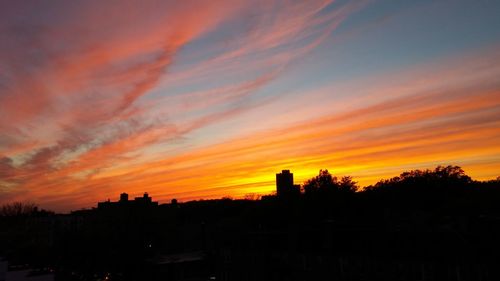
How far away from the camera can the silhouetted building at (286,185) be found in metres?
42.5

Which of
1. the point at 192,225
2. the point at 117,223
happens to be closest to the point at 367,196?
the point at 192,225

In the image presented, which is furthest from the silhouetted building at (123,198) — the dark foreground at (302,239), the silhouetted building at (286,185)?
the silhouetted building at (286,185)

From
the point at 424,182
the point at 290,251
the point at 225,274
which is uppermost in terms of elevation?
the point at 424,182

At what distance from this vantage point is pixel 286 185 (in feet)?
147

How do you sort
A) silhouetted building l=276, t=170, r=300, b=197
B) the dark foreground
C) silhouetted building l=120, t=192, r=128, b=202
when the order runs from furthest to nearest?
silhouetted building l=120, t=192, r=128, b=202 → silhouetted building l=276, t=170, r=300, b=197 → the dark foreground

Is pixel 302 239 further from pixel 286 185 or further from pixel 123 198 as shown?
pixel 123 198

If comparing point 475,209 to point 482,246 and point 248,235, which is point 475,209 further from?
point 482,246

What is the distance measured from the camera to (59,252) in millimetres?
54125

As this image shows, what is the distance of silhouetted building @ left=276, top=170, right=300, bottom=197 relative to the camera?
139 feet

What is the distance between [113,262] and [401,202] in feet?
157

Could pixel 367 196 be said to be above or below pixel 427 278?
above

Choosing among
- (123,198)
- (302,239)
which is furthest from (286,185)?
(123,198)

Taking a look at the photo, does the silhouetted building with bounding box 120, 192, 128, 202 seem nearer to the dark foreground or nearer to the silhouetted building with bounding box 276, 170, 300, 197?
the dark foreground

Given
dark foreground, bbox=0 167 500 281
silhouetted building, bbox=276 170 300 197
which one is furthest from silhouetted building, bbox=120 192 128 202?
silhouetted building, bbox=276 170 300 197
